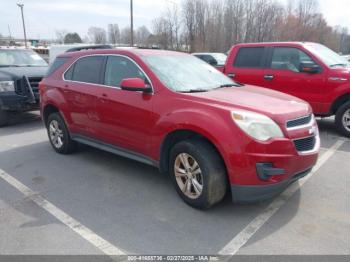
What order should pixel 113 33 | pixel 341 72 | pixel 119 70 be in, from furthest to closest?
pixel 113 33
pixel 341 72
pixel 119 70

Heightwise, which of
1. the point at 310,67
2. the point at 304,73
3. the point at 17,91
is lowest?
the point at 17,91

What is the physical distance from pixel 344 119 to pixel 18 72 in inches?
308

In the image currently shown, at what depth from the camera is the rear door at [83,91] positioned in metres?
4.82

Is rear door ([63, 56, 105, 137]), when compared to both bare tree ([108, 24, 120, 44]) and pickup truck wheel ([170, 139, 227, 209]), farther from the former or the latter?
bare tree ([108, 24, 120, 44])

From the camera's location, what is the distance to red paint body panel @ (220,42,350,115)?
6.47m

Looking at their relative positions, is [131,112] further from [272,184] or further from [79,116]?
[272,184]

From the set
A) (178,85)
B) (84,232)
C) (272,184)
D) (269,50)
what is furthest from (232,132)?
(269,50)

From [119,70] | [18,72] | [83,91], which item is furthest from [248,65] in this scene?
[18,72]

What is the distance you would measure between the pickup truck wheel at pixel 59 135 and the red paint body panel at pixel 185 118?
0.84 ft

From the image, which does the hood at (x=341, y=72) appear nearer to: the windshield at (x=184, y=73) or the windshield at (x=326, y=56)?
the windshield at (x=326, y=56)

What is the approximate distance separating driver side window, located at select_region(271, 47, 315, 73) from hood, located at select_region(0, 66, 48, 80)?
593 cm

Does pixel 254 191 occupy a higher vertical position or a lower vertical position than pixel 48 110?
lower

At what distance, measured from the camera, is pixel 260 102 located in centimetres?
362

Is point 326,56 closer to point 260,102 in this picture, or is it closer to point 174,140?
point 260,102
